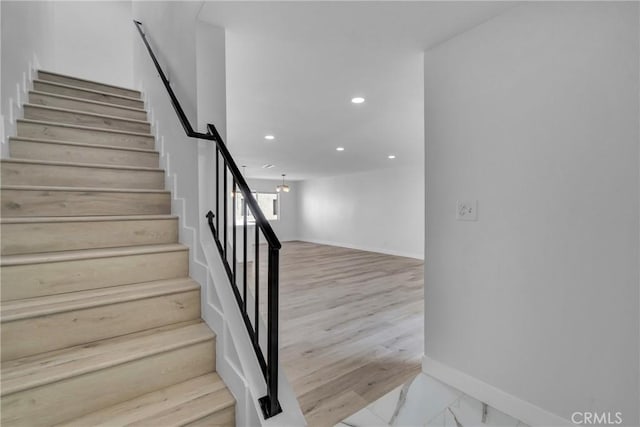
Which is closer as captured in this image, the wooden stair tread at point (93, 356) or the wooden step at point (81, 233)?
the wooden stair tread at point (93, 356)

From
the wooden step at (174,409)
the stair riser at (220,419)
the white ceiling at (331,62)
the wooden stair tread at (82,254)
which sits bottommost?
the stair riser at (220,419)

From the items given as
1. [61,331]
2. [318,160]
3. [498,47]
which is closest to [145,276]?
[61,331]

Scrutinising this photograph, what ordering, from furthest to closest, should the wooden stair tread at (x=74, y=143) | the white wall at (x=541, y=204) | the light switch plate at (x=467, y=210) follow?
the wooden stair tread at (x=74, y=143) < the light switch plate at (x=467, y=210) < the white wall at (x=541, y=204)

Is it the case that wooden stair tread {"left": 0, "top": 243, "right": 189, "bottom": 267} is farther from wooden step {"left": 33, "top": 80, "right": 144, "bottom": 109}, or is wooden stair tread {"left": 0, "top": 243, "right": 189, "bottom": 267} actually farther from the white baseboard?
wooden step {"left": 33, "top": 80, "right": 144, "bottom": 109}

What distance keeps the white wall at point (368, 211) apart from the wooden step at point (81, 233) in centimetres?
641

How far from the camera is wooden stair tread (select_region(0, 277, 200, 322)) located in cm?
128

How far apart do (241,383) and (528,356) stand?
1.52 m

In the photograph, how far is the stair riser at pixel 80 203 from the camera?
1.72 metres

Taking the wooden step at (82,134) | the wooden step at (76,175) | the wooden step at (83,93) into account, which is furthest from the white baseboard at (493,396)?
the wooden step at (83,93)

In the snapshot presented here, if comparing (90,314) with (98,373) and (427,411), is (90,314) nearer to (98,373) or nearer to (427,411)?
(98,373)

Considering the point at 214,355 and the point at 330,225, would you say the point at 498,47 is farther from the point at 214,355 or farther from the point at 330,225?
the point at 330,225

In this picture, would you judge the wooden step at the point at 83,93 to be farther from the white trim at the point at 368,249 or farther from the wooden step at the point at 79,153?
the white trim at the point at 368,249

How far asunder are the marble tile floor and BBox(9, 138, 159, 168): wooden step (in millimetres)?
2438

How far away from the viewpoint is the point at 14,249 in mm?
1537
